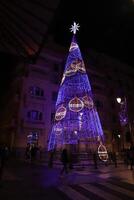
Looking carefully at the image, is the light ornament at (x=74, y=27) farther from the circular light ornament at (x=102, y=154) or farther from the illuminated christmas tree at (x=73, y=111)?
the circular light ornament at (x=102, y=154)

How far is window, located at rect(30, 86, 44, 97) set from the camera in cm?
3084

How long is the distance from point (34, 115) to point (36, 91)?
4.03 meters

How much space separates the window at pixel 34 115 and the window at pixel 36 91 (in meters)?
2.75

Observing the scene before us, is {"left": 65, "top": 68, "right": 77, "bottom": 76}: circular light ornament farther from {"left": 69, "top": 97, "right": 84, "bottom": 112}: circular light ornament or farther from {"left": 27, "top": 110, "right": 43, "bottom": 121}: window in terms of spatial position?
{"left": 27, "top": 110, "right": 43, "bottom": 121}: window

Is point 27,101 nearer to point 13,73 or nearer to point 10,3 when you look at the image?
point 13,73

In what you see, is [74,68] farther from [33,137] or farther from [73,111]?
[33,137]

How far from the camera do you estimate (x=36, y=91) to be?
31391mm

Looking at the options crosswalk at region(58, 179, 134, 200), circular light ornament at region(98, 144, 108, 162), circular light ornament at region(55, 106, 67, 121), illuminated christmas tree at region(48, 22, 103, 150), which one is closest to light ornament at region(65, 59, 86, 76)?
illuminated christmas tree at region(48, 22, 103, 150)

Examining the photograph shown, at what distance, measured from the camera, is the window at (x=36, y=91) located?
30.8 metres

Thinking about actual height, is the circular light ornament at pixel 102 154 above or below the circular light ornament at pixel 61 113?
below

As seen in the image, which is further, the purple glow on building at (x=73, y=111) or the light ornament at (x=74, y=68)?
the light ornament at (x=74, y=68)

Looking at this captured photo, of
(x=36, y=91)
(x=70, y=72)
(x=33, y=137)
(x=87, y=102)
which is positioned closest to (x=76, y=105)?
(x=87, y=102)

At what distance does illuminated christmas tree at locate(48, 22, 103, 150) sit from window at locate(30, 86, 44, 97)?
11.8 metres

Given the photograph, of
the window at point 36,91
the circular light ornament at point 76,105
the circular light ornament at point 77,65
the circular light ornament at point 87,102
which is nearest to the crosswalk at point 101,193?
the circular light ornament at point 76,105
